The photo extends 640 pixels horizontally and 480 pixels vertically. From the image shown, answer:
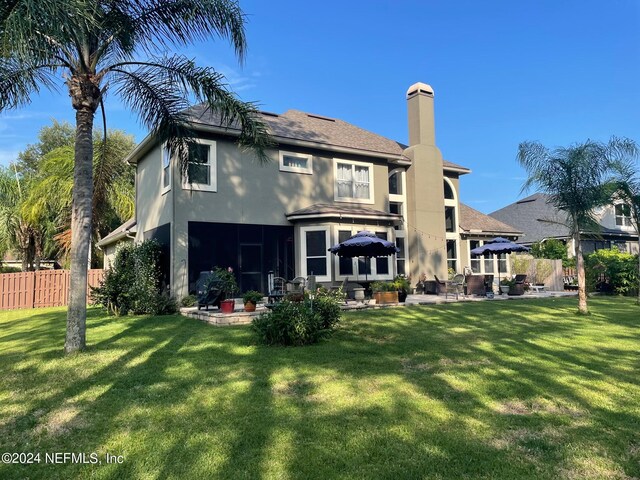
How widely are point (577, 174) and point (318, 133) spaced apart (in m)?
9.83

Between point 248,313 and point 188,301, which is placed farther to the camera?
point 188,301

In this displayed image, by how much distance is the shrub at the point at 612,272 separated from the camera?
64.4 ft

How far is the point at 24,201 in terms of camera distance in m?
26.8

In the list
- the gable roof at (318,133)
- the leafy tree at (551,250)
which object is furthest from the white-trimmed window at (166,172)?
the leafy tree at (551,250)

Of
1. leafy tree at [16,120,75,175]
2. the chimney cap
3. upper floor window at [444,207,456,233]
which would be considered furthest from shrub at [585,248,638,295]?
leafy tree at [16,120,75,175]

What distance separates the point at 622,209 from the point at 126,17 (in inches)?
696

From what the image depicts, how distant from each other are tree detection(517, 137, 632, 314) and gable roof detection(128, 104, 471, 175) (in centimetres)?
687

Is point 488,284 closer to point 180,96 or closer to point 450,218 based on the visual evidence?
point 450,218

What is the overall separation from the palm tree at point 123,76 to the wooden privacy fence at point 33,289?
1084cm

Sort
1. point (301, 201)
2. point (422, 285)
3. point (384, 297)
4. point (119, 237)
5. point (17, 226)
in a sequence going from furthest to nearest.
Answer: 1. point (17, 226)
2. point (119, 237)
3. point (422, 285)
4. point (301, 201)
5. point (384, 297)

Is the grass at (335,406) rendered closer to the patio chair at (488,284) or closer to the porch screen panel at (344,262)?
the porch screen panel at (344,262)

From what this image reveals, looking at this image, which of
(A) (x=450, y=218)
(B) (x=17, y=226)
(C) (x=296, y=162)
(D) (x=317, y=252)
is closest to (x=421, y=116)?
(A) (x=450, y=218)

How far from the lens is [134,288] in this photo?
12805 mm

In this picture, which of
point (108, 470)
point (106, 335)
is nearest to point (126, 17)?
point (106, 335)
